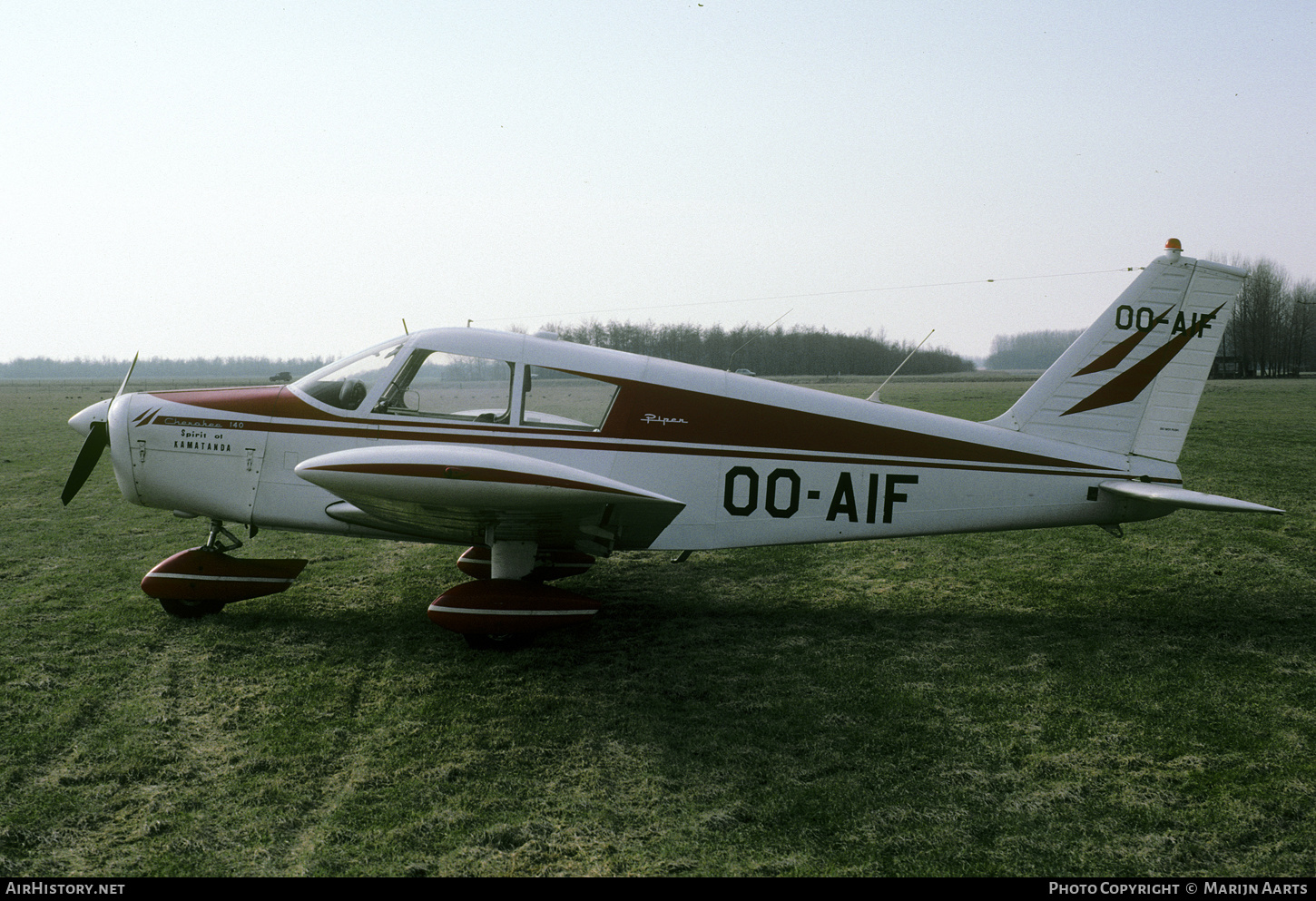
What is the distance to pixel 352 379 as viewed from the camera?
5.64 m

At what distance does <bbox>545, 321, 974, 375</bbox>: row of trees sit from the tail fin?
1.70 metres

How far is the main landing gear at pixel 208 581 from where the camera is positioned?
5.62 metres

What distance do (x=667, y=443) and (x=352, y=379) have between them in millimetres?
2330

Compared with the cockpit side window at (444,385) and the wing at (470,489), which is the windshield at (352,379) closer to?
the cockpit side window at (444,385)

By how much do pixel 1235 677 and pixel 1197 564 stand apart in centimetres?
325

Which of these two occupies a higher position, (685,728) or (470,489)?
(470,489)

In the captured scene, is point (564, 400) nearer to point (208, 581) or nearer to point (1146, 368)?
point (208, 581)

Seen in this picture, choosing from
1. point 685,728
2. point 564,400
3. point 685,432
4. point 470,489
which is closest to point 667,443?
point 685,432

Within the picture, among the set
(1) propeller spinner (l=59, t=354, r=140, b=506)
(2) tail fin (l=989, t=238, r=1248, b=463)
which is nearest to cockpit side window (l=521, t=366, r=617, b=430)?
(1) propeller spinner (l=59, t=354, r=140, b=506)

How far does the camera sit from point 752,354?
340 inches

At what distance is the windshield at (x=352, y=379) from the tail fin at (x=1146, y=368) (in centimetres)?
481

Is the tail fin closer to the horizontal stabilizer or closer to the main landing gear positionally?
the horizontal stabilizer

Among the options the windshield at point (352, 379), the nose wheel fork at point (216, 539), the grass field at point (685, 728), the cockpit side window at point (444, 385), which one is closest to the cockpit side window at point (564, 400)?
the cockpit side window at point (444, 385)

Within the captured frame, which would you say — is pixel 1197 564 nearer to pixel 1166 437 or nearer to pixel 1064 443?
pixel 1166 437
